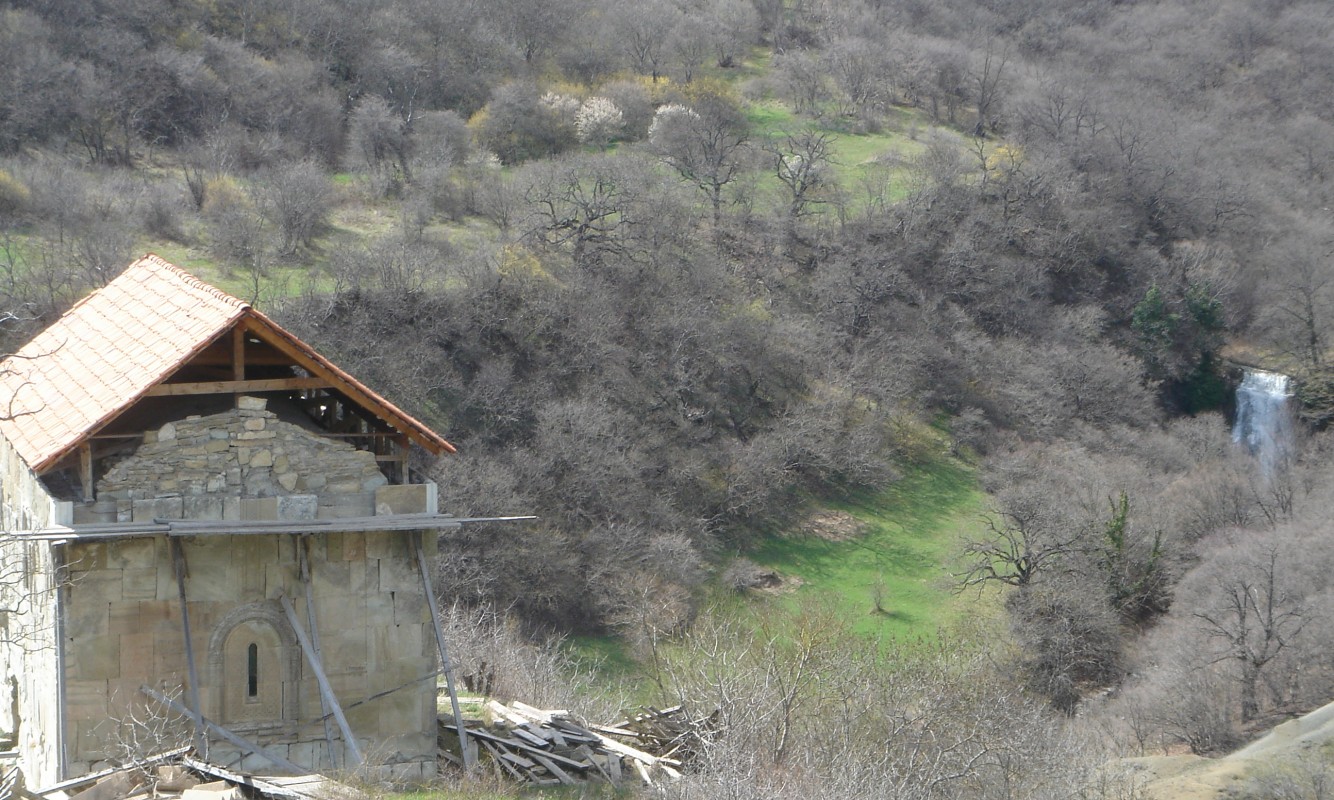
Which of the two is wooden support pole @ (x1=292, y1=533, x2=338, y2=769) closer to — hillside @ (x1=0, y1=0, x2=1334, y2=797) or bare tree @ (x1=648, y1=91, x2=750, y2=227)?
hillside @ (x1=0, y1=0, x2=1334, y2=797)

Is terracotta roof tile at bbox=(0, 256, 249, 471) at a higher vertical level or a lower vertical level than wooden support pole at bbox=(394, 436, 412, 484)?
higher

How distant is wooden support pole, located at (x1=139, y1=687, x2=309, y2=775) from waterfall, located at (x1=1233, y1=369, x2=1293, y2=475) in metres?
41.9

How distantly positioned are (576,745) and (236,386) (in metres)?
5.47

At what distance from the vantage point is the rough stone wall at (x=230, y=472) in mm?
14398

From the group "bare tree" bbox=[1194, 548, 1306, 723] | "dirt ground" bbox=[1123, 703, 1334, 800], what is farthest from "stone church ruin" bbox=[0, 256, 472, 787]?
"bare tree" bbox=[1194, 548, 1306, 723]

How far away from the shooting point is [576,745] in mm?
16438

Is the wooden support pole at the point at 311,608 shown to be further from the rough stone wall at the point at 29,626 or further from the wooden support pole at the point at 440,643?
the rough stone wall at the point at 29,626

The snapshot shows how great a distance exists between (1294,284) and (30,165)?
44510 mm

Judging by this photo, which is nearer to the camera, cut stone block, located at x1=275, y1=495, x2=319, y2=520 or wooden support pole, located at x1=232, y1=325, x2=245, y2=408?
wooden support pole, located at x1=232, y1=325, x2=245, y2=408

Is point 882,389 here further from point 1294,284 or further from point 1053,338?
point 1294,284

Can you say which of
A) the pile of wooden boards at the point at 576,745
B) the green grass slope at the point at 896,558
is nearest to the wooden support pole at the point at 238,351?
the pile of wooden boards at the point at 576,745

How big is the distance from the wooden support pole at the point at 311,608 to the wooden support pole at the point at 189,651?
1.15 metres

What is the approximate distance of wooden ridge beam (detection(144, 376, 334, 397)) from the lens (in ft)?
46.9

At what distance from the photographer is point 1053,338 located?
51062 mm
